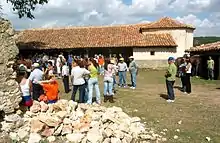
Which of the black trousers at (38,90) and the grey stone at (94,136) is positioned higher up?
the black trousers at (38,90)

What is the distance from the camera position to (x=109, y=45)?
3738 cm

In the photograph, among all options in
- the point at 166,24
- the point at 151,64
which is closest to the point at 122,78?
the point at 151,64

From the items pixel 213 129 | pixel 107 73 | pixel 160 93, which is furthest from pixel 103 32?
pixel 213 129

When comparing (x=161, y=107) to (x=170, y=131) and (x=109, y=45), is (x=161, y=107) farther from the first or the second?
(x=109, y=45)

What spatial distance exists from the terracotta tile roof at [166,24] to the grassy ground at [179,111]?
72.3 ft

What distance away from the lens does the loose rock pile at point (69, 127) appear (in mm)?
8766

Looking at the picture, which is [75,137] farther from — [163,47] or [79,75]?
[163,47]

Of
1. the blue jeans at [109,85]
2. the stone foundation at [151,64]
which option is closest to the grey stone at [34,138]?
the blue jeans at [109,85]

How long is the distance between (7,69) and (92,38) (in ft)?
101

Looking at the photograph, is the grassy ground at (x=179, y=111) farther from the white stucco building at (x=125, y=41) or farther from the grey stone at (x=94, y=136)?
the white stucco building at (x=125, y=41)

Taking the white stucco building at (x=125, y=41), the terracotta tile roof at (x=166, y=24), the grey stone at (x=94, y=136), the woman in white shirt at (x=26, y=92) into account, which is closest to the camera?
the grey stone at (x=94, y=136)

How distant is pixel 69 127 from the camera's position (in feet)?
29.7

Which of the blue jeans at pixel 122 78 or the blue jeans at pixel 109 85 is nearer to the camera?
the blue jeans at pixel 109 85

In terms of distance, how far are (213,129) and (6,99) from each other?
5.91 metres
